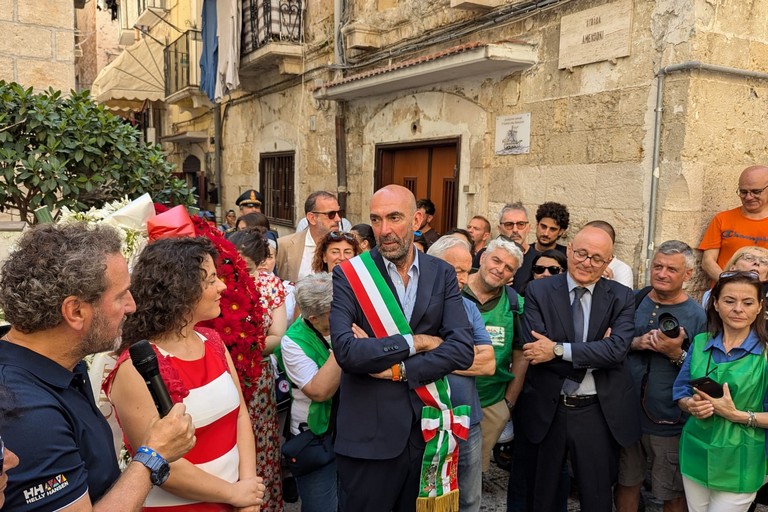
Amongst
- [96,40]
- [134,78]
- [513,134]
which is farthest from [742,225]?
[96,40]

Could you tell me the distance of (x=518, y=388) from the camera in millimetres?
3432

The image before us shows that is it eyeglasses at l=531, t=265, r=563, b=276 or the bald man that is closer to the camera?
eyeglasses at l=531, t=265, r=563, b=276

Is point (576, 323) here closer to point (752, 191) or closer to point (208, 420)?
point (208, 420)

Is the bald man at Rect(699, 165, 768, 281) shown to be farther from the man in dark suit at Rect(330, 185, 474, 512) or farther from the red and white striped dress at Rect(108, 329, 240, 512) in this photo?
the red and white striped dress at Rect(108, 329, 240, 512)

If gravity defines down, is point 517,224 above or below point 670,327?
above

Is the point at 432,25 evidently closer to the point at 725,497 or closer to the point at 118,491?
A: the point at 725,497

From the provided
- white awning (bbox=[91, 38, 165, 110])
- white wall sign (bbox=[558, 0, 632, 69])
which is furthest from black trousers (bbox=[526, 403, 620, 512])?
white awning (bbox=[91, 38, 165, 110])

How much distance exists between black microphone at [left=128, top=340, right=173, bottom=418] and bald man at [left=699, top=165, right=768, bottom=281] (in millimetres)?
4407

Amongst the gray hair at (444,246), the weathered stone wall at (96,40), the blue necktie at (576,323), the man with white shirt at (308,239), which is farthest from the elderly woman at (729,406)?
the weathered stone wall at (96,40)

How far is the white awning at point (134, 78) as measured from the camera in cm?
1423

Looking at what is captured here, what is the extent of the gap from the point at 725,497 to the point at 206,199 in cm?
1310

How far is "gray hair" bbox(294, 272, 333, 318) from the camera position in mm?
2768

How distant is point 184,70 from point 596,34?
37.2 feet

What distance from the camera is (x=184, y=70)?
45.7 feet
